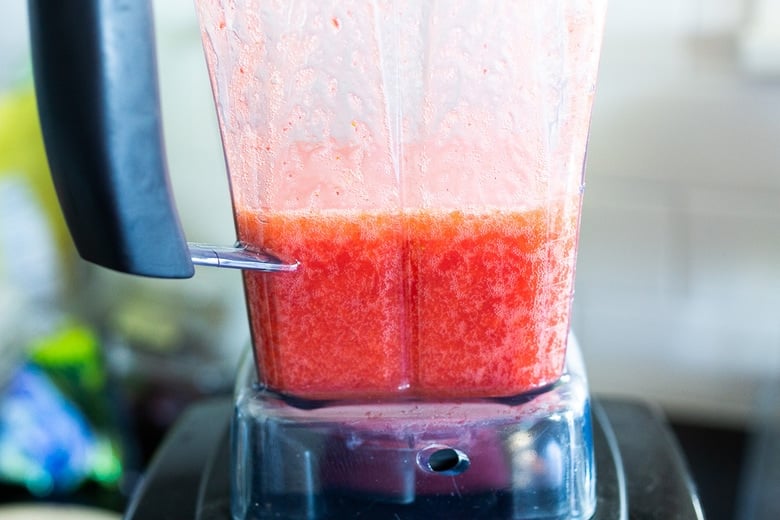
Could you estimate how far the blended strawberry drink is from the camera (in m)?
0.35

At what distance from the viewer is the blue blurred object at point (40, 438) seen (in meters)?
1.13

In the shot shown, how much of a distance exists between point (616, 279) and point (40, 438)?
0.77 metres

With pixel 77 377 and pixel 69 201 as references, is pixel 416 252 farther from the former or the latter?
pixel 77 377

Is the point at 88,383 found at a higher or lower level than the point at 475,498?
lower

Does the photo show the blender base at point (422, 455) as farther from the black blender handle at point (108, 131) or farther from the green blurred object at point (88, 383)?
the green blurred object at point (88, 383)

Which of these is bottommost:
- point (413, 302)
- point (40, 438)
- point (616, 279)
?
point (40, 438)

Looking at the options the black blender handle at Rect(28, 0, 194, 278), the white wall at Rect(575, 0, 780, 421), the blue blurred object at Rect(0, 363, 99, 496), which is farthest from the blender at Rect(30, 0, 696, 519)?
the blue blurred object at Rect(0, 363, 99, 496)

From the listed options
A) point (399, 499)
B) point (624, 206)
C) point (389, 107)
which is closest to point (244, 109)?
point (389, 107)

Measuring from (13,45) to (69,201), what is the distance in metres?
1.14

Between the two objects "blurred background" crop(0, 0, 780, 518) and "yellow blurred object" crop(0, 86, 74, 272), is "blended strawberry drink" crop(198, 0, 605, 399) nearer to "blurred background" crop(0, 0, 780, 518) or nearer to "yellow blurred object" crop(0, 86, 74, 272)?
"blurred background" crop(0, 0, 780, 518)

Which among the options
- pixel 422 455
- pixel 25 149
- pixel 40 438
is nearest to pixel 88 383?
pixel 40 438

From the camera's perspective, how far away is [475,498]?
0.40 metres

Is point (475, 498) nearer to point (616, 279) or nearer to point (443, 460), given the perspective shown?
point (443, 460)

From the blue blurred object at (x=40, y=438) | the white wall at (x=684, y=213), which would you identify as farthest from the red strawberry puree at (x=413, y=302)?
the blue blurred object at (x=40, y=438)
